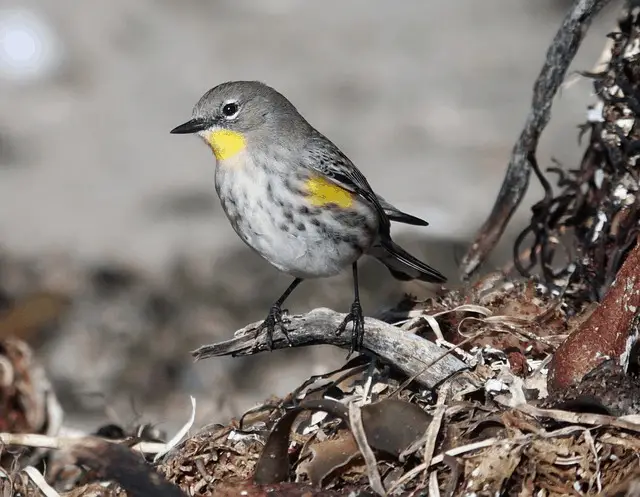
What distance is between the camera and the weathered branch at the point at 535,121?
5.01 m

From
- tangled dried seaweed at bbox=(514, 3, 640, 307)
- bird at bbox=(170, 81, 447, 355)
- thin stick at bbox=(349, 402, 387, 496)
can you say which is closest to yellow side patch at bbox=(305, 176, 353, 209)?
bird at bbox=(170, 81, 447, 355)

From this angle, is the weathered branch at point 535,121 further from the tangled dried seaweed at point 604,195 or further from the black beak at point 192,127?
the black beak at point 192,127

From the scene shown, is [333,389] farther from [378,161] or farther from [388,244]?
[378,161]

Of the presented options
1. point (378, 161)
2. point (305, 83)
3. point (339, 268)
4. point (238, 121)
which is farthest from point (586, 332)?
point (305, 83)

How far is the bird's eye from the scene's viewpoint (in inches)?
227

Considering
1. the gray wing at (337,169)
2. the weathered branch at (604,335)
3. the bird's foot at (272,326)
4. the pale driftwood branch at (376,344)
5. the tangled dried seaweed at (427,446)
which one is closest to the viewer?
the tangled dried seaweed at (427,446)

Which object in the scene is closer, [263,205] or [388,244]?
[263,205]

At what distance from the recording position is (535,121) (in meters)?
5.21

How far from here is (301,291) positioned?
Answer: 8.21 meters

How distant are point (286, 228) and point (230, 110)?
896 millimetres

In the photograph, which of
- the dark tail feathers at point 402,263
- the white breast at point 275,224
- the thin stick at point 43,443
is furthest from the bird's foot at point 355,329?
the dark tail feathers at point 402,263

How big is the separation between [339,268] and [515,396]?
1688mm

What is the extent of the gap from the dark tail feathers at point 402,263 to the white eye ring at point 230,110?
3.17 ft

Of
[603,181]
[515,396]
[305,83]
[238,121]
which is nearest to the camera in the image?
[515,396]
